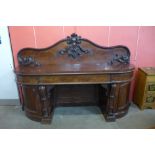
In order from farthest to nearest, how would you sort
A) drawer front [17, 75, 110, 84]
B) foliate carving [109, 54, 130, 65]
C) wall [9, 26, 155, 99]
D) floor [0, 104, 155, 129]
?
foliate carving [109, 54, 130, 65] → wall [9, 26, 155, 99] → floor [0, 104, 155, 129] → drawer front [17, 75, 110, 84]

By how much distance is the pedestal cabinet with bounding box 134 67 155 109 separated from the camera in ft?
6.97

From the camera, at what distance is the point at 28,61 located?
6.97 feet

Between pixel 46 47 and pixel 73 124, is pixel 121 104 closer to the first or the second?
pixel 73 124

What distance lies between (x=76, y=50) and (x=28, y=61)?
687 millimetres

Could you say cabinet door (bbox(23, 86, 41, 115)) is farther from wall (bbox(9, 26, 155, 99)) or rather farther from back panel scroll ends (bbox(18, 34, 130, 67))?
wall (bbox(9, 26, 155, 99))

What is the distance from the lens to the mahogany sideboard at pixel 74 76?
181 cm

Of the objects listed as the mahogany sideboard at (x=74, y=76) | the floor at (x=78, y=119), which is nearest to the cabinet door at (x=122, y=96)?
the mahogany sideboard at (x=74, y=76)

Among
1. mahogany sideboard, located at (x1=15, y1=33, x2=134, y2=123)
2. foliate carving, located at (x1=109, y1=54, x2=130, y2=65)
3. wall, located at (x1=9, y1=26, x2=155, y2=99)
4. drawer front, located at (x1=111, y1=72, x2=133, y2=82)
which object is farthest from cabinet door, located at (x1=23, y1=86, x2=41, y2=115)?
foliate carving, located at (x1=109, y1=54, x2=130, y2=65)

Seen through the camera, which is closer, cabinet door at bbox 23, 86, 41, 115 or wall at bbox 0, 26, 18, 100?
cabinet door at bbox 23, 86, 41, 115

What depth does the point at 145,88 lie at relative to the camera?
85.3 inches

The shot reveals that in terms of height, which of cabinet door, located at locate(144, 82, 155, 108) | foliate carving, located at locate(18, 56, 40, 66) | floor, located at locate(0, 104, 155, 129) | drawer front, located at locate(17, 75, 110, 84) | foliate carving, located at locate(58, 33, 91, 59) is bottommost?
floor, located at locate(0, 104, 155, 129)

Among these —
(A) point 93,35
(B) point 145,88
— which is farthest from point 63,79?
(B) point 145,88

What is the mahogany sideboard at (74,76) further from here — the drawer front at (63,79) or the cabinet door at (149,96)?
the cabinet door at (149,96)
